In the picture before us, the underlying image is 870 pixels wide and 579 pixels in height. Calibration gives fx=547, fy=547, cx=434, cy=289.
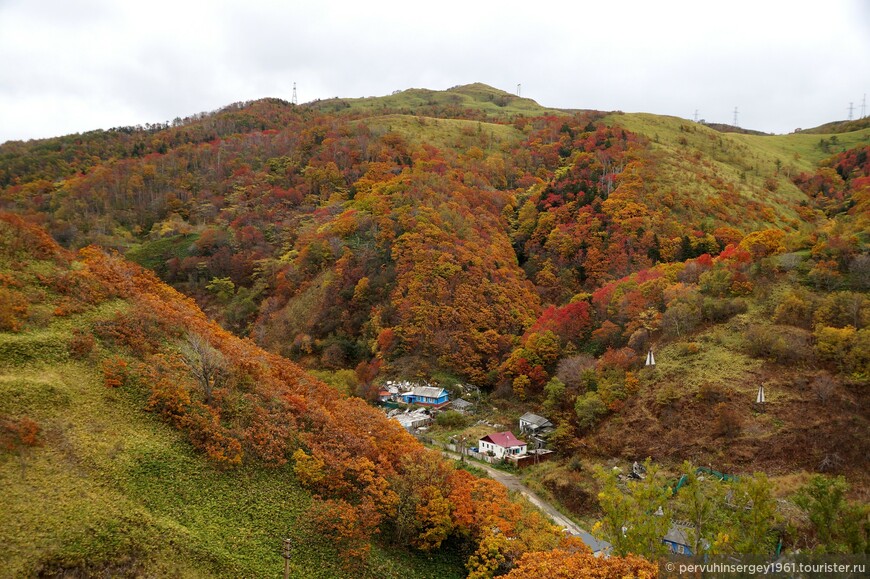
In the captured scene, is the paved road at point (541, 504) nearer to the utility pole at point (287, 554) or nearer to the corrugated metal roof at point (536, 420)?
the corrugated metal roof at point (536, 420)

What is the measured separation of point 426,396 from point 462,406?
9.12 feet

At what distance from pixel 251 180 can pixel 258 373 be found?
180 feet

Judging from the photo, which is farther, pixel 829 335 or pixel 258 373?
pixel 829 335

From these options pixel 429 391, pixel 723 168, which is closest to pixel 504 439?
pixel 429 391

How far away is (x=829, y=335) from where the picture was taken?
29.8 m

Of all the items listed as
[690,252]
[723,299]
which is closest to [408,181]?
[690,252]

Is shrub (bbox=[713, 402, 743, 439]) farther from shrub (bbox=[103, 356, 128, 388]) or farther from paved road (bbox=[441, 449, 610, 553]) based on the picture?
shrub (bbox=[103, 356, 128, 388])

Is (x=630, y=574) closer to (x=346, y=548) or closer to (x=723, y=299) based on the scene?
(x=346, y=548)

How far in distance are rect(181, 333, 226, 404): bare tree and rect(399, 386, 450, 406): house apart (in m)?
20.3

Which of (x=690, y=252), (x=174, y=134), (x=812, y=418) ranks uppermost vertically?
(x=174, y=134)

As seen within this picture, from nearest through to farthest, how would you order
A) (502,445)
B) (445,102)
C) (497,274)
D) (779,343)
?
(779,343) → (502,445) → (497,274) → (445,102)

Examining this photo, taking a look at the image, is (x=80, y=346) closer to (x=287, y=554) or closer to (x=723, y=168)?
(x=287, y=554)

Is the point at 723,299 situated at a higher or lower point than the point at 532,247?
lower

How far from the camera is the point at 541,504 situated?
93.2 ft
